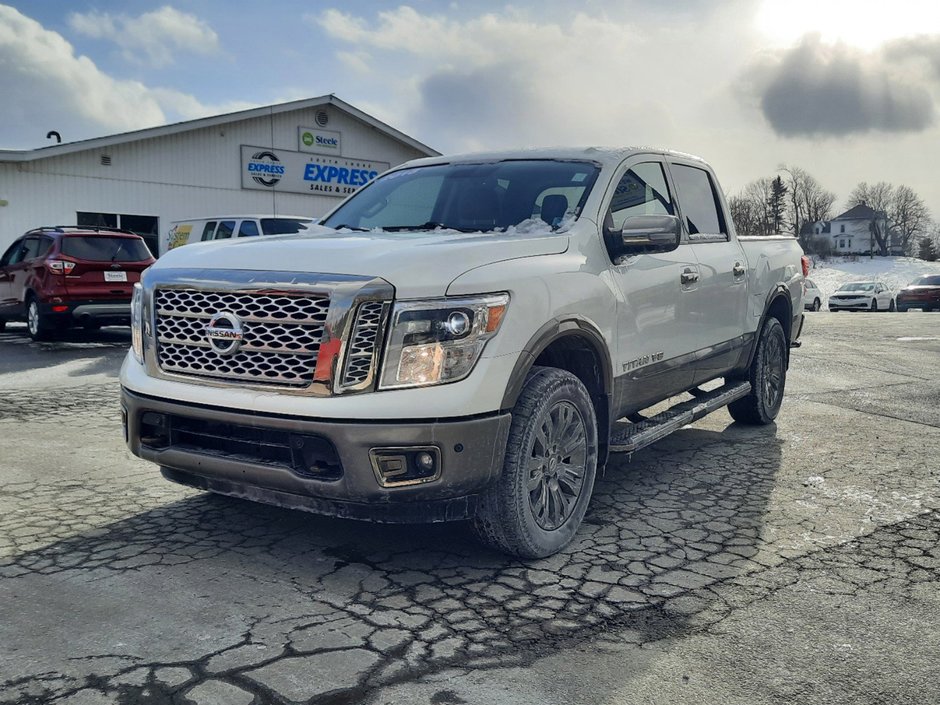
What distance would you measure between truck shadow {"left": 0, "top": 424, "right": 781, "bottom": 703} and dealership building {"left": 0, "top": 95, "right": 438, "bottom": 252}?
18.6 meters

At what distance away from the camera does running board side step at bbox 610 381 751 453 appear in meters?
4.54

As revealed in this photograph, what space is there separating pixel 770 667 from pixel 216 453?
2.28m

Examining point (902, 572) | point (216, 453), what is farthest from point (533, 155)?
point (902, 572)

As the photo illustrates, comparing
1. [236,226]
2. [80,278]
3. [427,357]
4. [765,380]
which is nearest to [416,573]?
[427,357]

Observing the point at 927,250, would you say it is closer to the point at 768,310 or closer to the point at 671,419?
the point at 768,310

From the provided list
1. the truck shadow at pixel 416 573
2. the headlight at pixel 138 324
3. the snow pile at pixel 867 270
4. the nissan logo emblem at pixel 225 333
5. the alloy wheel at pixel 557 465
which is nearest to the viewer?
the truck shadow at pixel 416 573

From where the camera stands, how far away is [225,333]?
3623mm

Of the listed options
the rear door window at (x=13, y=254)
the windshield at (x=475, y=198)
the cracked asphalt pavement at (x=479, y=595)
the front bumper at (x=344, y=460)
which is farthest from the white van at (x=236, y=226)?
the front bumper at (x=344, y=460)

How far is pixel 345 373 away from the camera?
3.38m

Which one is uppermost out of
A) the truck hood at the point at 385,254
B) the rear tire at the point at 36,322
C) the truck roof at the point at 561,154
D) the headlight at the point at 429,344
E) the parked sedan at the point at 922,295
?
the truck roof at the point at 561,154

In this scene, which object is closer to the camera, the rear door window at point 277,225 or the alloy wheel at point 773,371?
the alloy wheel at point 773,371

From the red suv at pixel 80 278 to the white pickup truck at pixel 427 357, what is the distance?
29.2 ft

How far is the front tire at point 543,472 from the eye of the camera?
12.0ft

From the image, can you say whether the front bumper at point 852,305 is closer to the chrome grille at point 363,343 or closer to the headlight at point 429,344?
the headlight at point 429,344
